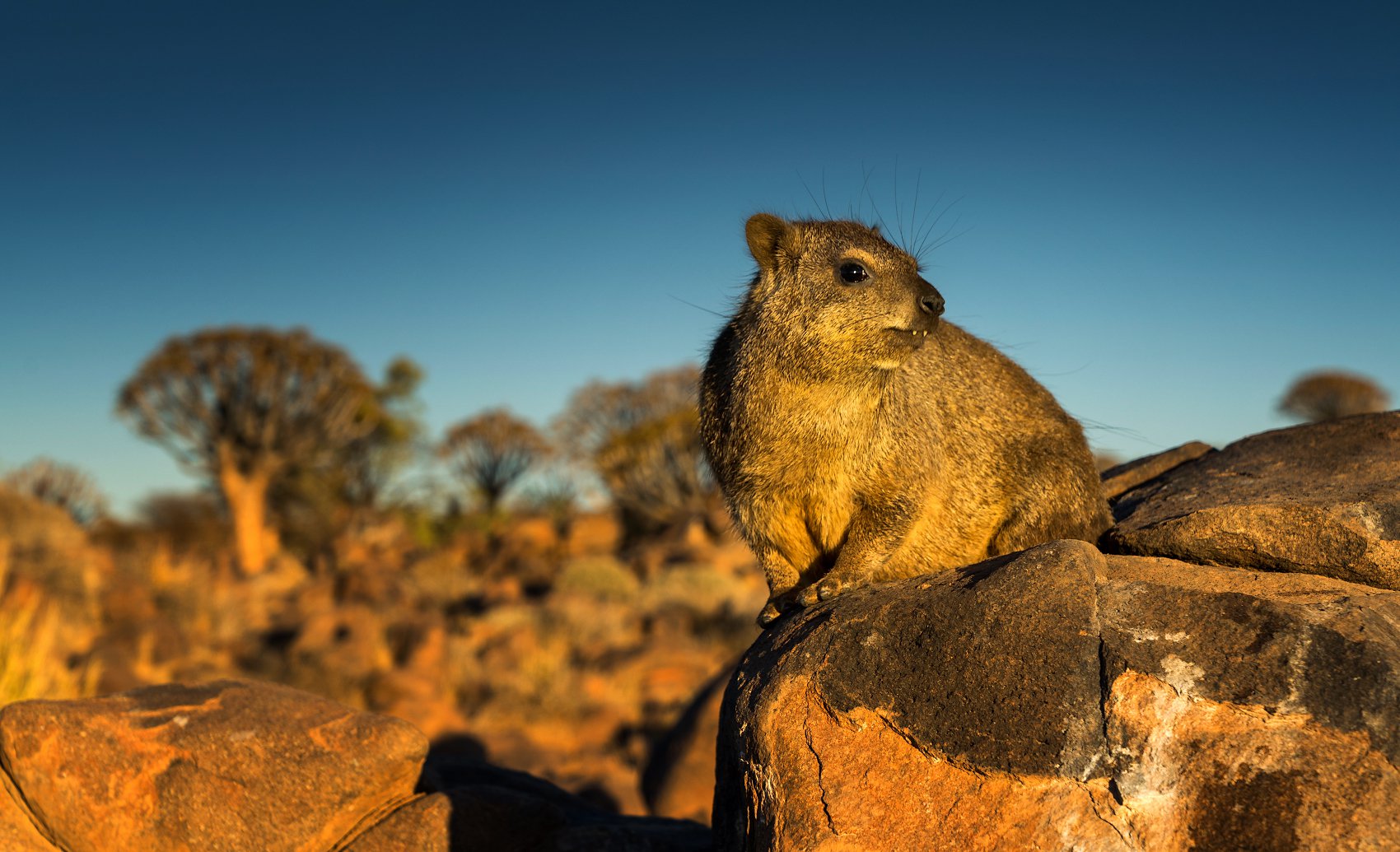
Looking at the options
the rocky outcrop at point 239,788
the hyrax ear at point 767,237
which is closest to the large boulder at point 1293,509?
the hyrax ear at point 767,237

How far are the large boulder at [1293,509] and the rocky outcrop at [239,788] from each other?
11.0 feet

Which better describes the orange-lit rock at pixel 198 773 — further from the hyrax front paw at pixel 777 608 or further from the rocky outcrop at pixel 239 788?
the hyrax front paw at pixel 777 608

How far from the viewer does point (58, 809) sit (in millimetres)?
5660

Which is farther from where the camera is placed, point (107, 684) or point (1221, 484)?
point (107, 684)

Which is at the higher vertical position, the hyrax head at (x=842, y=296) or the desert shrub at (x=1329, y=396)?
the desert shrub at (x=1329, y=396)

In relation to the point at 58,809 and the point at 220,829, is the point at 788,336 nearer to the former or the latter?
the point at 220,829

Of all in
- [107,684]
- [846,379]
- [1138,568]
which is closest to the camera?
[1138,568]

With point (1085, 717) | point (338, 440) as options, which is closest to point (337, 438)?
point (338, 440)

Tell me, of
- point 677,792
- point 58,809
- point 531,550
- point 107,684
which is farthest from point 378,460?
point 58,809

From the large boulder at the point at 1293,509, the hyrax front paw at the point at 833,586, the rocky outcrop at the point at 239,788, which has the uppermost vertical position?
the large boulder at the point at 1293,509

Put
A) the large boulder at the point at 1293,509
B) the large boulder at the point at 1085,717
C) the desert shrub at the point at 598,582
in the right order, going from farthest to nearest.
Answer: the desert shrub at the point at 598,582 < the large boulder at the point at 1293,509 < the large boulder at the point at 1085,717

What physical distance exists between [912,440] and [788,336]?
902mm

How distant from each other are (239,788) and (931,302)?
4.64 metres

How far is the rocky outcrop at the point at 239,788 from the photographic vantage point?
18.6 feet
